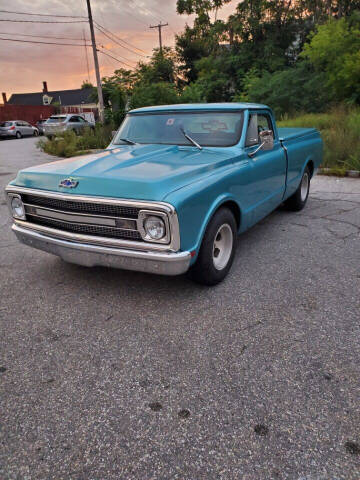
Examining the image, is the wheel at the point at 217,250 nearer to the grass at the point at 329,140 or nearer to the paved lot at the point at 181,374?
the paved lot at the point at 181,374

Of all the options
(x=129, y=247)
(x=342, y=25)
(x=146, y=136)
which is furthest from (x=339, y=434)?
(x=342, y=25)

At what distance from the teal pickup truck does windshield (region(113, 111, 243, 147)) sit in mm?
11

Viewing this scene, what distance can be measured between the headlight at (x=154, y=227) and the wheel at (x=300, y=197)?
360cm

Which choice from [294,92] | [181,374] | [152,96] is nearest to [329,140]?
[181,374]

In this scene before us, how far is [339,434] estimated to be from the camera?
186 cm

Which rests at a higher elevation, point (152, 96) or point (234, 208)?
point (152, 96)

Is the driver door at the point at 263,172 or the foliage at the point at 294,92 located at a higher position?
the foliage at the point at 294,92

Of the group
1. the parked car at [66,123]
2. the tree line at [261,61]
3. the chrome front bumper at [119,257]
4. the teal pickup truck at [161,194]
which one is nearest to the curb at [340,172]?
the teal pickup truck at [161,194]

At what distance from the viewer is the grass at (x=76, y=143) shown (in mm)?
14023

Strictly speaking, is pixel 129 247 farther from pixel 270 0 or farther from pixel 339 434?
pixel 270 0

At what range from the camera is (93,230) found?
297cm

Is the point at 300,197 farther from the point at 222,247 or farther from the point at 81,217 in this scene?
the point at 81,217

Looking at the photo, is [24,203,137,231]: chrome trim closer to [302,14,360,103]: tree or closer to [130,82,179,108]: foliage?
[130,82,179,108]: foliage

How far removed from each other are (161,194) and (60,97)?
6917 centimetres
